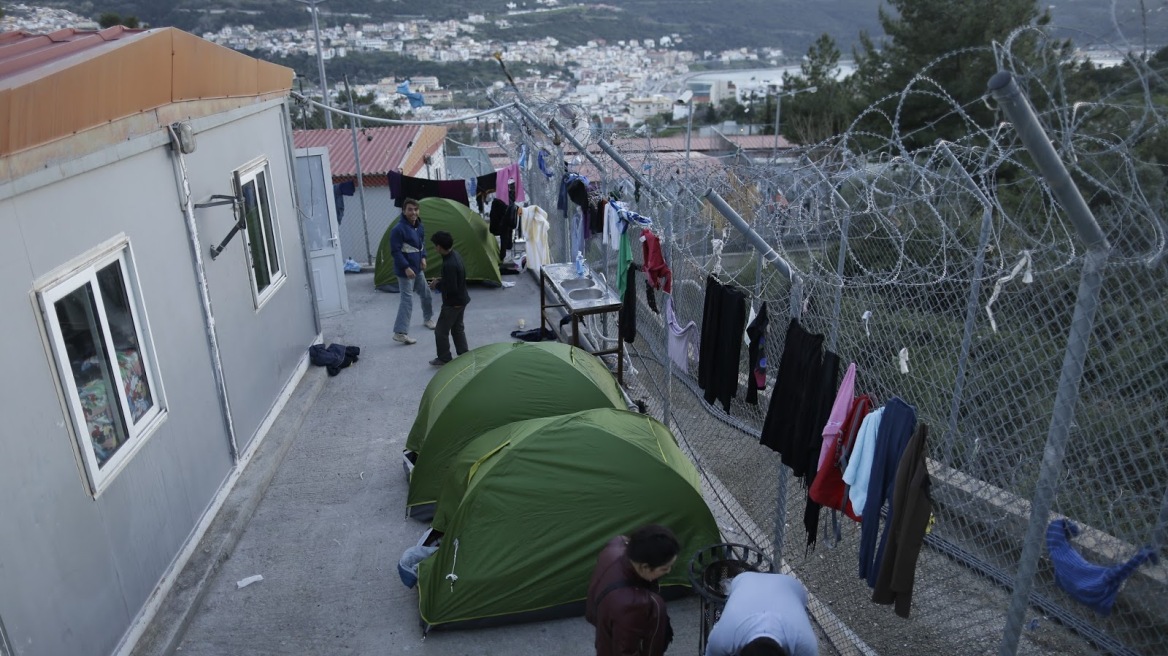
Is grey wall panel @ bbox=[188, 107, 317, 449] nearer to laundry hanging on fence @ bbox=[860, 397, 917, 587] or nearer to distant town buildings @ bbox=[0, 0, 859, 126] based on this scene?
laundry hanging on fence @ bbox=[860, 397, 917, 587]

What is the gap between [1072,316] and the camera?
283 cm

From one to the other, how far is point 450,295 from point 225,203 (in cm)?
267

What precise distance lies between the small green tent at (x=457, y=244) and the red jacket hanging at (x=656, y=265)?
5471 mm

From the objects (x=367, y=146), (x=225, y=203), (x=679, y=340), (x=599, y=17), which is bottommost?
(x=367, y=146)

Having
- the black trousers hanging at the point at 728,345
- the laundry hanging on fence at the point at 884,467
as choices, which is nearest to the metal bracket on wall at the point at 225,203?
the black trousers hanging at the point at 728,345

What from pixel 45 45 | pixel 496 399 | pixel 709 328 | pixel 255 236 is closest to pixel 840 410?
pixel 709 328

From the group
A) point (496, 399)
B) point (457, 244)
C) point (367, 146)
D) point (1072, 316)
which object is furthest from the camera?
point (367, 146)

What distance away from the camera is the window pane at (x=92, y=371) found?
13.8 feet

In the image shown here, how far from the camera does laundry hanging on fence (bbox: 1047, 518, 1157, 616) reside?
134 inches

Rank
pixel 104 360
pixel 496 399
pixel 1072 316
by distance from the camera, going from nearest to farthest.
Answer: pixel 1072 316, pixel 104 360, pixel 496 399

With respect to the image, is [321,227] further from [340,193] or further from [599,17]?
[599,17]

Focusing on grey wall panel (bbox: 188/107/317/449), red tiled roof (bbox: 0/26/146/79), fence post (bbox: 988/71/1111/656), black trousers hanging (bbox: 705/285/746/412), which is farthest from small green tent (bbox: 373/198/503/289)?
fence post (bbox: 988/71/1111/656)

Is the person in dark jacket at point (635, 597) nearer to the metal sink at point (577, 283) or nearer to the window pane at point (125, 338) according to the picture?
the window pane at point (125, 338)

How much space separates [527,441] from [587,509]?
1.92 feet
